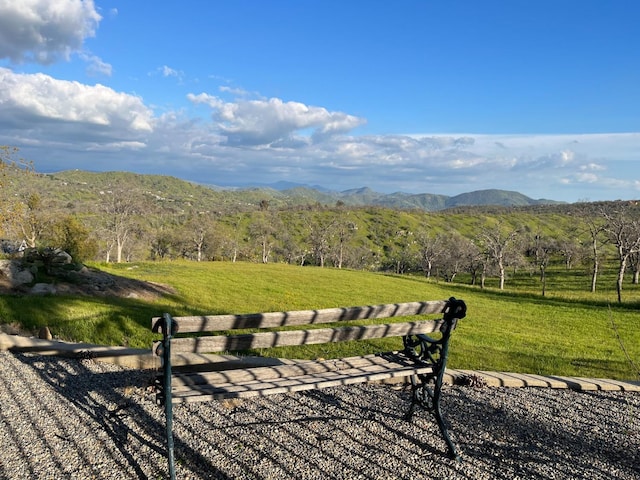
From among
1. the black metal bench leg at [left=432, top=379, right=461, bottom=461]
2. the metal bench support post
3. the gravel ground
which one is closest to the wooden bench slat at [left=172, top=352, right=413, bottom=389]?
the metal bench support post

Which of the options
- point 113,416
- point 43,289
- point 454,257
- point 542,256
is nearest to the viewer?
point 113,416

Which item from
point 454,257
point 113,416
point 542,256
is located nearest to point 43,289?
point 113,416

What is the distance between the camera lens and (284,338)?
149 inches

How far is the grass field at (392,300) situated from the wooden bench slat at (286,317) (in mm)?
1840

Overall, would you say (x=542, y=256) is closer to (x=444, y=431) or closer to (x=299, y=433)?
(x=444, y=431)

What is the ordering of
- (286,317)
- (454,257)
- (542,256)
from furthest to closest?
(454,257), (542,256), (286,317)

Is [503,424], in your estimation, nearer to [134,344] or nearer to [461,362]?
[461,362]

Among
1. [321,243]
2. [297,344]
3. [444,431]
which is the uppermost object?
[297,344]

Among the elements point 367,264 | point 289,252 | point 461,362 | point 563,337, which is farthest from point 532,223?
point 461,362

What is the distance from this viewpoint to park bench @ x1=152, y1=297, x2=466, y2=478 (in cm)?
344

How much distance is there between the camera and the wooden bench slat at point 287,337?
3482 millimetres

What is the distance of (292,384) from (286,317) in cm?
71

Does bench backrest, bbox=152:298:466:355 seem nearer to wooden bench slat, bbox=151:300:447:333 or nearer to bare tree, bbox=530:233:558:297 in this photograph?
wooden bench slat, bbox=151:300:447:333

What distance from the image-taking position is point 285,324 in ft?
12.6
